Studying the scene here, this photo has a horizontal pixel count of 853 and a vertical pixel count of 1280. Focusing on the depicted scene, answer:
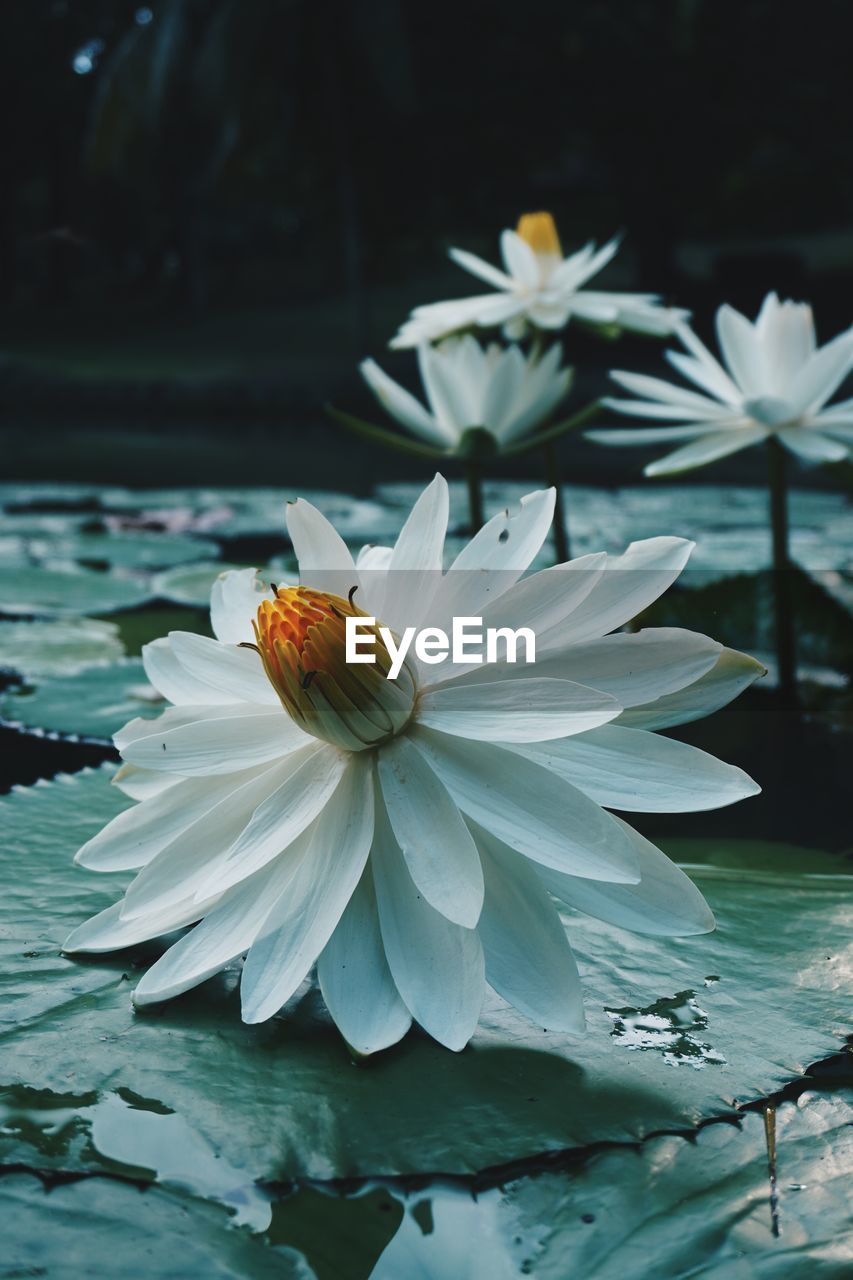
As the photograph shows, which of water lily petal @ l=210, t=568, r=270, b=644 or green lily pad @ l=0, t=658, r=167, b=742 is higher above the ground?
water lily petal @ l=210, t=568, r=270, b=644

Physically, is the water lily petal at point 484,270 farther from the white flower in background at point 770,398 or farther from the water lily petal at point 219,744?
the water lily petal at point 219,744

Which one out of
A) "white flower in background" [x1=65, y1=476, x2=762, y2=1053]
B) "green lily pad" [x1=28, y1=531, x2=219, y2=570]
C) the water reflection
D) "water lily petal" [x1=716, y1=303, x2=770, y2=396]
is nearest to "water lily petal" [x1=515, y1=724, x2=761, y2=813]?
"white flower in background" [x1=65, y1=476, x2=762, y2=1053]

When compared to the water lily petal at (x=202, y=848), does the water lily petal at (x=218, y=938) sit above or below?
below

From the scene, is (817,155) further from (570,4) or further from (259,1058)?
(259,1058)

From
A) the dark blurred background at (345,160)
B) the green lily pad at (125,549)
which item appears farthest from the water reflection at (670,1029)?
the dark blurred background at (345,160)

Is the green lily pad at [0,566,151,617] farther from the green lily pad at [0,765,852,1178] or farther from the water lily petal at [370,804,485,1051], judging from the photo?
the water lily petal at [370,804,485,1051]

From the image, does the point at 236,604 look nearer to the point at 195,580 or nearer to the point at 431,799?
the point at 431,799

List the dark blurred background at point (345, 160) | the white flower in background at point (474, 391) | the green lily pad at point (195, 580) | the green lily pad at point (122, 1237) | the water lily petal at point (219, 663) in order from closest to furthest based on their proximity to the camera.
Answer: the green lily pad at point (122, 1237) < the water lily petal at point (219, 663) < the white flower in background at point (474, 391) < the green lily pad at point (195, 580) < the dark blurred background at point (345, 160)
